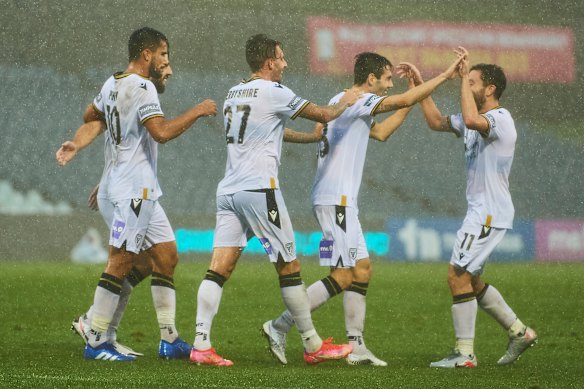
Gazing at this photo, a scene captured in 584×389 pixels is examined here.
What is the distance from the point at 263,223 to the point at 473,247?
1394 mm

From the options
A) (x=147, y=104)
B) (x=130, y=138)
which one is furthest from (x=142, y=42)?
(x=130, y=138)

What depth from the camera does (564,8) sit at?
68.8ft

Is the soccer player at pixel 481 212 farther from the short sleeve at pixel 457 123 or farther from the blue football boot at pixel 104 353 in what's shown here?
the blue football boot at pixel 104 353

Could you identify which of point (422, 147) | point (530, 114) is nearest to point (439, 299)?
point (422, 147)

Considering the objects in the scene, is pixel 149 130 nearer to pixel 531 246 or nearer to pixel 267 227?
pixel 267 227

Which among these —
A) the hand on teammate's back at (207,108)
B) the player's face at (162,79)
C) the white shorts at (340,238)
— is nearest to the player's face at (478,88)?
the white shorts at (340,238)

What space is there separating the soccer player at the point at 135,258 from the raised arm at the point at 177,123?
474 mm

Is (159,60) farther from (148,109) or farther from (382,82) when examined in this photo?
(382,82)

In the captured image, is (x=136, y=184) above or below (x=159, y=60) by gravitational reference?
below

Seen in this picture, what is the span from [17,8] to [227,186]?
41.8 feet

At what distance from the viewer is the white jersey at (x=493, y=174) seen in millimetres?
6887

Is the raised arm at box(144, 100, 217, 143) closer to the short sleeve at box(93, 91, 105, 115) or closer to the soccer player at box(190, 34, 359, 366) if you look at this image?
the soccer player at box(190, 34, 359, 366)

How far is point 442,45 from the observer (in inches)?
691

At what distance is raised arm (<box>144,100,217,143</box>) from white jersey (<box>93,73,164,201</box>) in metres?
0.11
